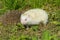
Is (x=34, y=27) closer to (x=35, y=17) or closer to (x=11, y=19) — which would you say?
(x=35, y=17)

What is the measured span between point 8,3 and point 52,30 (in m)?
2.37

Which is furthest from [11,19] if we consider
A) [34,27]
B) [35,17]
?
[34,27]

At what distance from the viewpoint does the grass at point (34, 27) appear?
5.92 meters

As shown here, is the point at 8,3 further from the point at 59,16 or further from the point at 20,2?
the point at 59,16

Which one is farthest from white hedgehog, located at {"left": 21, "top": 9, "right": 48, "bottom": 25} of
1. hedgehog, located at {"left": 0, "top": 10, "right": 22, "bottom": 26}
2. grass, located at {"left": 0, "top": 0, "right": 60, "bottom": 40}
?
hedgehog, located at {"left": 0, "top": 10, "right": 22, "bottom": 26}

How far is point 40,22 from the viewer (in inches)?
279

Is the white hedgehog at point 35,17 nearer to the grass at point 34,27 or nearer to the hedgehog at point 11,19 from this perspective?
the grass at point 34,27

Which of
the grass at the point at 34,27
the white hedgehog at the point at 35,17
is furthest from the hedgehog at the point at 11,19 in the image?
the white hedgehog at the point at 35,17

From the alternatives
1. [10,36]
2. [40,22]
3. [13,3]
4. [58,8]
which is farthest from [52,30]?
[13,3]

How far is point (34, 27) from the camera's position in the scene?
6750 mm

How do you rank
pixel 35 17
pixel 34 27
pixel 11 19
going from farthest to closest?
pixel 11 19
pixel 35 17
pixel 34 27

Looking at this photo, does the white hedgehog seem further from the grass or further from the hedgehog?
the hedgehog

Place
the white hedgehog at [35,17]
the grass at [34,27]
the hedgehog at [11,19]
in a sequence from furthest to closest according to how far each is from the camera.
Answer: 1. the hedgehog at [11,19]
2. the white hedgehog at [35,17]
3. the grass at [34,27]

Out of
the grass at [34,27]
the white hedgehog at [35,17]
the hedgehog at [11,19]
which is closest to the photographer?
the grass at [34,27]
